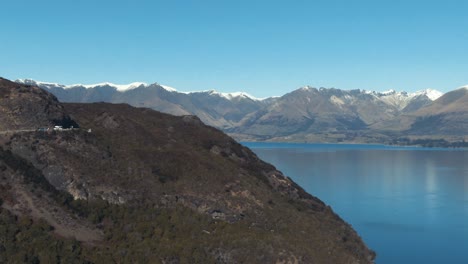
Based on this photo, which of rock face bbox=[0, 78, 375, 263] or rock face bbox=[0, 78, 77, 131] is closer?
rock face bbox=[0, 78, 375, 263]

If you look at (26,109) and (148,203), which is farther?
(26,109)

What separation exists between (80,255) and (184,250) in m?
15.7

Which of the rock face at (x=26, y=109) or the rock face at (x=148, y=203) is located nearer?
the rock face at (x=148, y=203)

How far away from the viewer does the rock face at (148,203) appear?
76.9 meters

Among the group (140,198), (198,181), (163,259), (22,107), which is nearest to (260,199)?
(198,181)

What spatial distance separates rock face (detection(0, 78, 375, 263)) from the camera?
76.9 m

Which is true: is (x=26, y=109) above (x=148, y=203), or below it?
above

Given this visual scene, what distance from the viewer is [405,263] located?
11512 centimetres

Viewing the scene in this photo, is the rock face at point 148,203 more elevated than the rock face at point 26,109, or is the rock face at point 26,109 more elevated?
the rock face at point 26,109

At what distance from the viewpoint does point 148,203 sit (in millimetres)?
92875

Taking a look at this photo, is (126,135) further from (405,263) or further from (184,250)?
(405,263)

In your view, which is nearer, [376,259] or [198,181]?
[198,181]

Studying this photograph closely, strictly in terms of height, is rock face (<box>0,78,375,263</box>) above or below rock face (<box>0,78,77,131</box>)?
below

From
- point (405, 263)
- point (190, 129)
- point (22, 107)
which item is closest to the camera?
point (22, 107)
